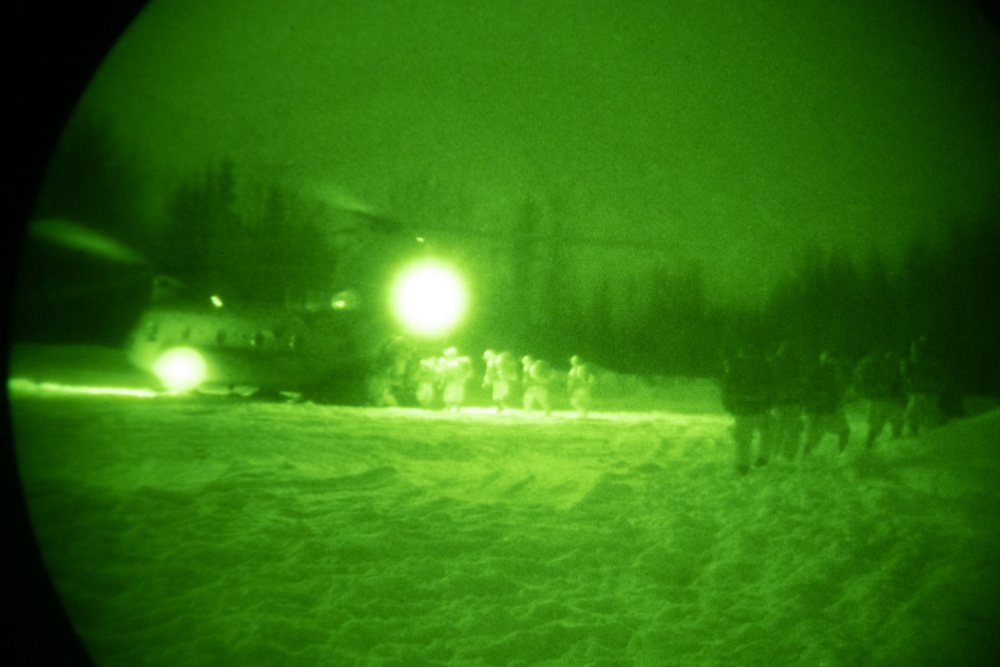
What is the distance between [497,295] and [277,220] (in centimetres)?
342

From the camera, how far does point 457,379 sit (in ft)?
29.0

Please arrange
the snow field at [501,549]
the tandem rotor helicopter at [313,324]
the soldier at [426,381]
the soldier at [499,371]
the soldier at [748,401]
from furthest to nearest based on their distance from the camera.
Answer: the soldier at [499,371] < the soldier at [426,381] < the tandem rotor helicopter at [313,324] < the soldier at [748,401] < the snow field at [501,549]

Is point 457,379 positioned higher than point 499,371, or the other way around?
point 499,371

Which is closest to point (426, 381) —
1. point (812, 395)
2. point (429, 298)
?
point (429, 298)

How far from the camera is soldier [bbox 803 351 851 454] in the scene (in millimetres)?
5457

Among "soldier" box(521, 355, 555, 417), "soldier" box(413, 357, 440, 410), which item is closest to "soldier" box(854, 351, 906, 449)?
"soldier" box(521, 355, 555, 417)

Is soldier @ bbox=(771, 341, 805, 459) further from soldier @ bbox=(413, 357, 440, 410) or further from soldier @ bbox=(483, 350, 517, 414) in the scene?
soldier @ bbox=(413, 357, 440, 410)

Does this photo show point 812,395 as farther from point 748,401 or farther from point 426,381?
point 426,381

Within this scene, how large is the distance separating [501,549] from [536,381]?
512 cm

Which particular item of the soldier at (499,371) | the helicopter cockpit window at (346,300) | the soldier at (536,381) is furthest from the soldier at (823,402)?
the helicopter cockpit window at (346,300)

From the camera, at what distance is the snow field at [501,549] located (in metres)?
A: 3.36

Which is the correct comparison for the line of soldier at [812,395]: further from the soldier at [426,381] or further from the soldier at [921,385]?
the soldier at [426,381]

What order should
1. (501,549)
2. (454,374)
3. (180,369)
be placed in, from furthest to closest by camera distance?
(454,374) < (180,369) < (501,549)

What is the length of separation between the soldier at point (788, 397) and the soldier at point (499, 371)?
4.47 meters
